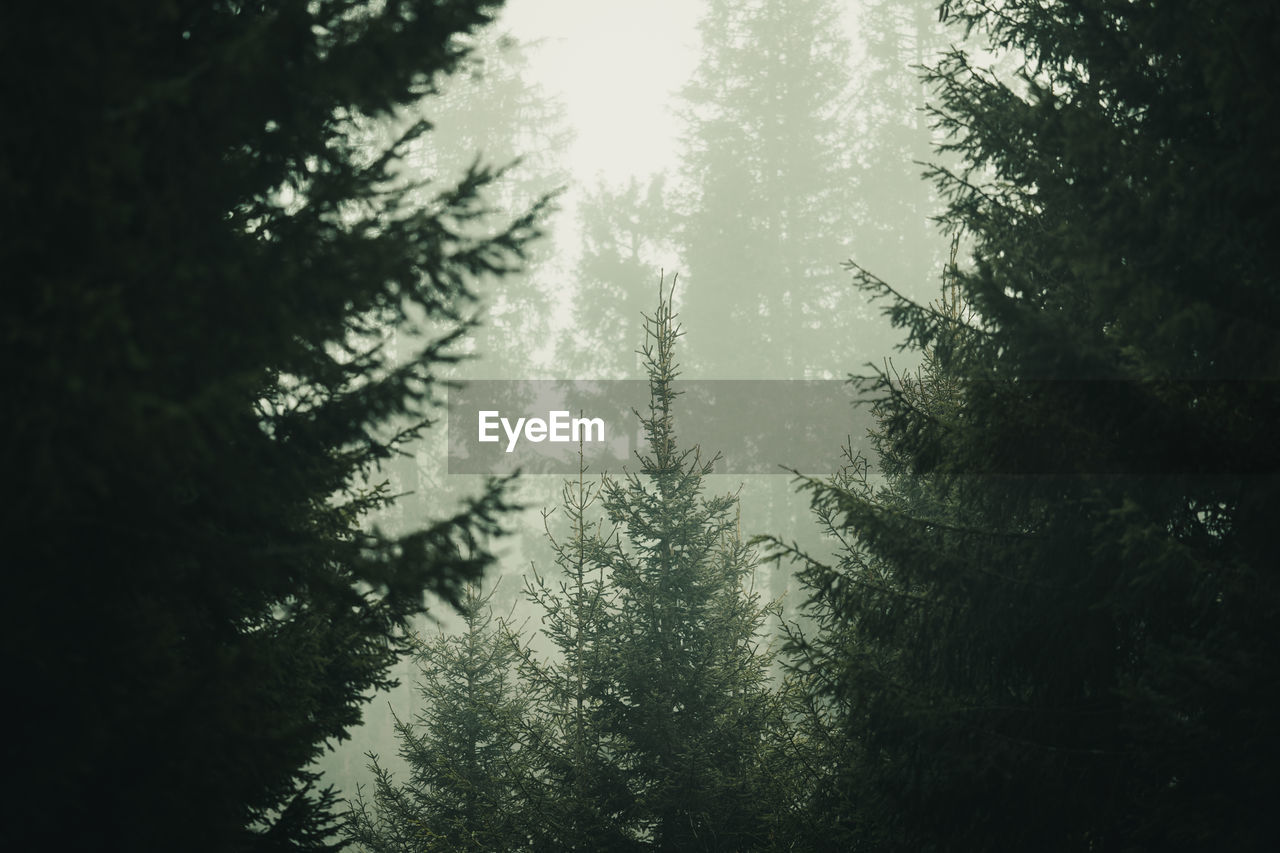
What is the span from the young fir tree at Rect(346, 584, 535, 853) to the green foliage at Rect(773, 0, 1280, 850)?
4550 millimetres

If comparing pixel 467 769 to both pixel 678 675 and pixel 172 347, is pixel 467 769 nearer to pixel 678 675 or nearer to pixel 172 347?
pixel 678 675

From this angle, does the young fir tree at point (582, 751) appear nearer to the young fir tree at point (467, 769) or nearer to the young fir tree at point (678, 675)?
the young fir tree at point (678, 675)

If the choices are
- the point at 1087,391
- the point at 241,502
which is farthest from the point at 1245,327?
the point at 241,502

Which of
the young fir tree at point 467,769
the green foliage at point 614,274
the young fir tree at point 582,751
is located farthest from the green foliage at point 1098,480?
the green foliage at point 614,274

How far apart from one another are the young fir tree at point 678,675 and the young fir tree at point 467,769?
1318 millimetres

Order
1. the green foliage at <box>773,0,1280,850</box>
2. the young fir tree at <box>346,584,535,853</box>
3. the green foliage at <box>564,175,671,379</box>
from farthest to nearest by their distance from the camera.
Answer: the green foliage at <box>564,175,671,379</box>, the young fir tree at <box>346,584,535,853</box>, the green foliage at <box>773,0,1280,850</box>

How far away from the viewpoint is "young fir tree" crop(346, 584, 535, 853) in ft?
25.2

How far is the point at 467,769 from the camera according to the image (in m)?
9.27

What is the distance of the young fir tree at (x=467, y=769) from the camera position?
302 inches

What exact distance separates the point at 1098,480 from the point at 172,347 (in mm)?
3913

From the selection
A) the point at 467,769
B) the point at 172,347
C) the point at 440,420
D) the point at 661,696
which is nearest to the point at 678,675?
the point at 661,696

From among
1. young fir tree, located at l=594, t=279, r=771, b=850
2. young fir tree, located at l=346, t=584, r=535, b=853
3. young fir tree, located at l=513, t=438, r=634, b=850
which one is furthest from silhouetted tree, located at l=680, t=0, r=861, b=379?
young fir tree, located at l=513, t=438, r=634, b=850

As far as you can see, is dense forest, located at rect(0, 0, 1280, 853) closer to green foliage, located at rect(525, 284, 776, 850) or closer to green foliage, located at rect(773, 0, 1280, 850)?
green foliage, located at rect(773, 0, 1280, 850)

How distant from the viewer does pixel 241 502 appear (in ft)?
8.46
